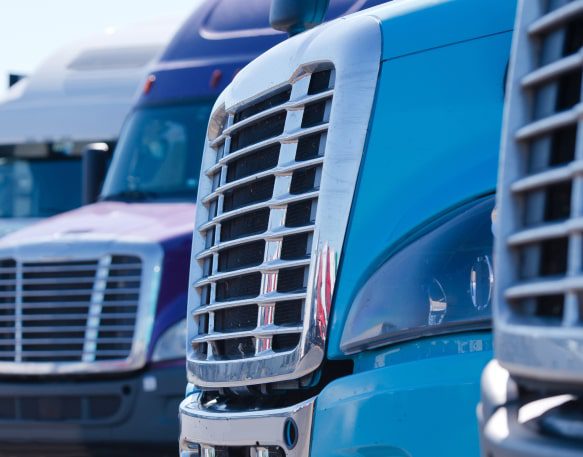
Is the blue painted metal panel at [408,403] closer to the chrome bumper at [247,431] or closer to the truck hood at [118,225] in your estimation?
the chrome bumper at [247,431]

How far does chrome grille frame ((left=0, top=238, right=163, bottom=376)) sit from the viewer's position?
694 cm

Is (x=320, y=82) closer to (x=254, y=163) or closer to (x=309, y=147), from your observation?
(x=309, y=147)

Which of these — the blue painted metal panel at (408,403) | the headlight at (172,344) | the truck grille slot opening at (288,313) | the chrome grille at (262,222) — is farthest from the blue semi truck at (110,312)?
the blue painted metal panel at (408,403)

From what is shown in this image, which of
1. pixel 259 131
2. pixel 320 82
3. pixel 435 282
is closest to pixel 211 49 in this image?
pixel 259 131

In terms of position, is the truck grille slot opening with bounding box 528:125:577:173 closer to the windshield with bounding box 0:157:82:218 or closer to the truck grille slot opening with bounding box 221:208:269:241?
the truck grille slot opening with bounding box 221:208:269:241

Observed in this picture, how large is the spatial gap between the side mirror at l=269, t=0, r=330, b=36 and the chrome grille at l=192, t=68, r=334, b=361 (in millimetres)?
426

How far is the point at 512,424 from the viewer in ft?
6.59

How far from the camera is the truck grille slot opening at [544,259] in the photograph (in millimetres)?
1948

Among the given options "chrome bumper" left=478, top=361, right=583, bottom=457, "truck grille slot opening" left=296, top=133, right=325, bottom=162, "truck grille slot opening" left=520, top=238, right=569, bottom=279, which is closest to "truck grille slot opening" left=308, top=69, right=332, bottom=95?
"truck grille slot opening" left=296, top=133, right=325, bottom=162

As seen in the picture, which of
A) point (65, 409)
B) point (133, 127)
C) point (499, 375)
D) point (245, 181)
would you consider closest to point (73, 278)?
point (65, 409)

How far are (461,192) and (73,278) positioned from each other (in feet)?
15.0

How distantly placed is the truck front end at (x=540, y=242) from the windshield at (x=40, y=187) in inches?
363

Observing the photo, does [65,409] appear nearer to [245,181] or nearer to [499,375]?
[245,181]

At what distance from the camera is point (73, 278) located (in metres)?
7.32
